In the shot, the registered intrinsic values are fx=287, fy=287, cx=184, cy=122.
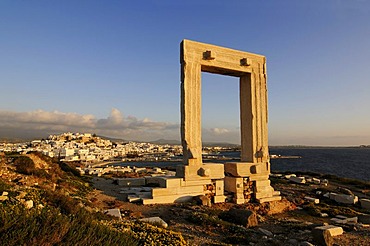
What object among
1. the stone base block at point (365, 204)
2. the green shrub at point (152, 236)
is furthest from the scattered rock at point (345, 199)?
the green shrub at point (152, 236)

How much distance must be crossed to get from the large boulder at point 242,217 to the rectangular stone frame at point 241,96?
8.93ft

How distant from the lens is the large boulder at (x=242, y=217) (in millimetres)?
9000

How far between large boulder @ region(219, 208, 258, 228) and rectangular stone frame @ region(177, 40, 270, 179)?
2721 millimetres

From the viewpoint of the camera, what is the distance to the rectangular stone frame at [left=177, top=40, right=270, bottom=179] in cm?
1189

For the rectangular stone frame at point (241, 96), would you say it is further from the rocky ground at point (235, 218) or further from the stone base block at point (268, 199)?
the rocky ground at point (235, 218)

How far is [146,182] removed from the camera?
1603 centimetres

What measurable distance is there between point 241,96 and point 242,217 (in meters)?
6.69

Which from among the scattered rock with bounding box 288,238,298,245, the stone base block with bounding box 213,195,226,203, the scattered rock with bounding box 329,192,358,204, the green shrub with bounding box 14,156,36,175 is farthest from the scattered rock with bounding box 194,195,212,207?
the scattered rock with bounding box 329,192,358,204

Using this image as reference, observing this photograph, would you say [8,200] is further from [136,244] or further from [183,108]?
[183,108]

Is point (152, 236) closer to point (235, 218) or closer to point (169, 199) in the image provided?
point (235, 218)

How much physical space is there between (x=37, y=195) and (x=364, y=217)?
12804 mm

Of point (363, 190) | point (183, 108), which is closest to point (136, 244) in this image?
point (183, 108)

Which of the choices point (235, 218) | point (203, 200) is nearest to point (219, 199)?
point (203, 200)

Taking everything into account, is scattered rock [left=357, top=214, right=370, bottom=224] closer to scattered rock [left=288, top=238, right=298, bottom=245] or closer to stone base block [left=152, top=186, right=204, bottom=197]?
scattered rock [left=288, top=238, right=298, bottom=245]
